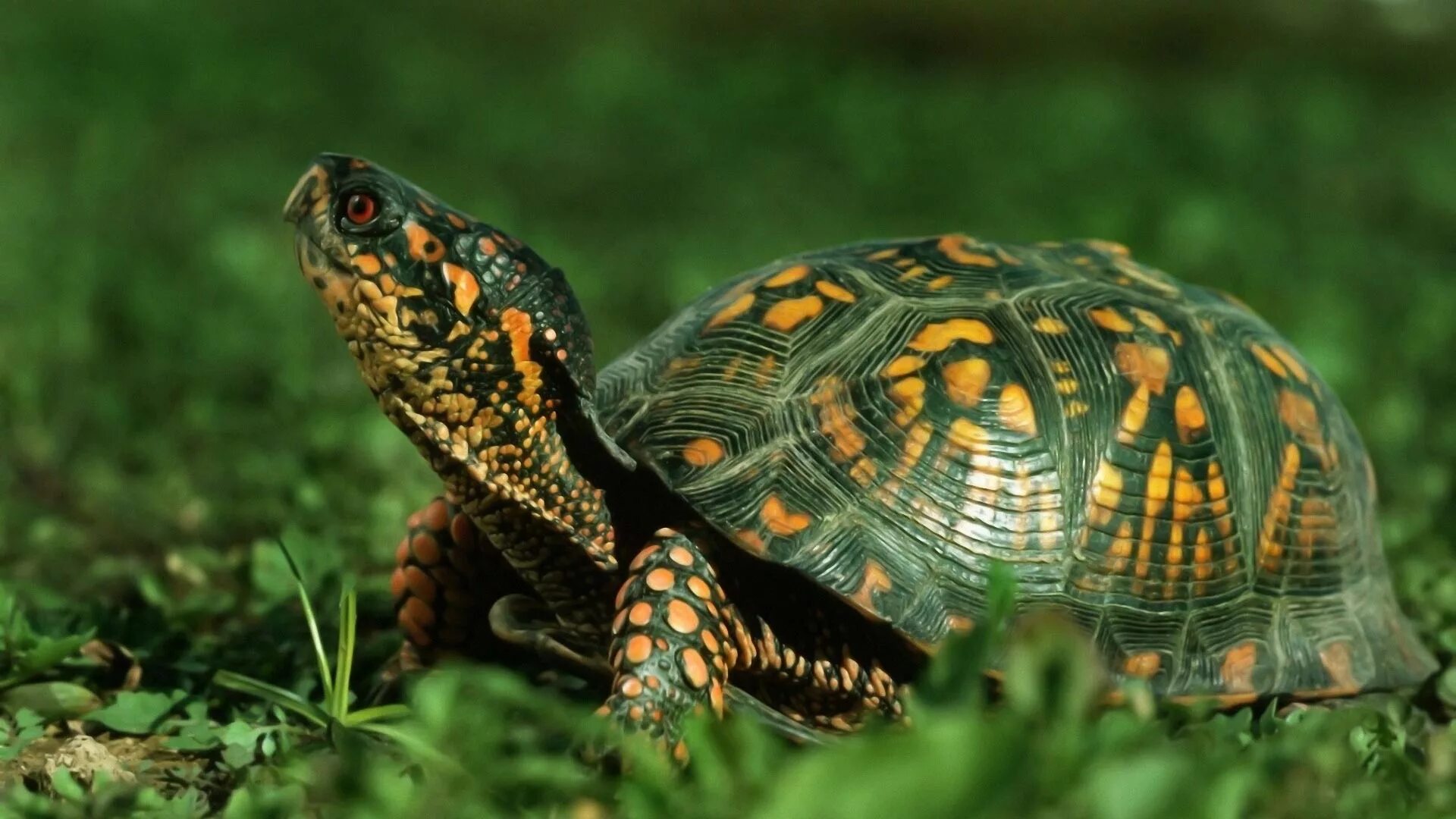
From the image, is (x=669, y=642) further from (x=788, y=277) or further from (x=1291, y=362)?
(x=1291, y=362)

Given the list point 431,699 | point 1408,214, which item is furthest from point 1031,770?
point 1408,214

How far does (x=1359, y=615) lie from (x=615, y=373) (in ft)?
4.83

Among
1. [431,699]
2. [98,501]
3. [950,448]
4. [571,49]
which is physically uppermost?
[571,49]

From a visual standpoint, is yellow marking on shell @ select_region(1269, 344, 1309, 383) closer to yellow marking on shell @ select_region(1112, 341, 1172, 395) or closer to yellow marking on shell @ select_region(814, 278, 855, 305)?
yellow marking on shell @ select_region(1112, 341, 1172, 395)

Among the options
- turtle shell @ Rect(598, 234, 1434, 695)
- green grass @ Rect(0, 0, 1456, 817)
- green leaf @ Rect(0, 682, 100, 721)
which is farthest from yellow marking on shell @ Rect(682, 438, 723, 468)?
green leaf @ Rect(0, 682, 100, 721)

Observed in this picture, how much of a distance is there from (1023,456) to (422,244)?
3.45ft

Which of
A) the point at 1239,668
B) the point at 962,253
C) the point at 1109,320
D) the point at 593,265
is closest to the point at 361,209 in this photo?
the point at 962,253

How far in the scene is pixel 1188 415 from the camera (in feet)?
9.04

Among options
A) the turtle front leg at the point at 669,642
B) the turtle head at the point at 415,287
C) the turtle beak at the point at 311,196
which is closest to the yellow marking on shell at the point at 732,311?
the turtle head at the point at 415,287

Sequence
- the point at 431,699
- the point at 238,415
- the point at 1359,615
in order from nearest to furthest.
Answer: the point at 431,699 → the point at 1359,615 → the point at 238,415

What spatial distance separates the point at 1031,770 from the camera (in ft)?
5.28

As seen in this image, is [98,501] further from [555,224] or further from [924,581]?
[555,224]

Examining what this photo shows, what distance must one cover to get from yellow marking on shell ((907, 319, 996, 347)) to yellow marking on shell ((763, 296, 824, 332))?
191 millimetres

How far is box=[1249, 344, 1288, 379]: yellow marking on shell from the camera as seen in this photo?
2.95m
